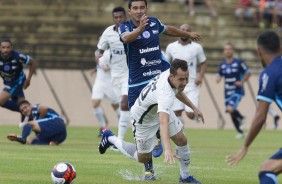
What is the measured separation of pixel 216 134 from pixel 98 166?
12629 millimetres

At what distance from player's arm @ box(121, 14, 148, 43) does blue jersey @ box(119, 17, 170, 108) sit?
30 cm

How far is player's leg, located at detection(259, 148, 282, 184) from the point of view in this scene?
9.57m

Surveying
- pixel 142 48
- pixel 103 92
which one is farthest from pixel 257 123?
pixel 103 92

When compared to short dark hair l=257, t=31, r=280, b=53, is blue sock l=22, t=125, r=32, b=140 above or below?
below

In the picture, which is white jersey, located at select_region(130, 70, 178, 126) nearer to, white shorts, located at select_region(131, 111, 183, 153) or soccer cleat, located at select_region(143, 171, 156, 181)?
white shorts, located at select_region(131, 111, 183, 153)

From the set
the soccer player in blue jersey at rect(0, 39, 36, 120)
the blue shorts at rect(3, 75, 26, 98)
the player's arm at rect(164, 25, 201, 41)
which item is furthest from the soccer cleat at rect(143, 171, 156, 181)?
the blue shorts at rect(3, 75, 26, 98)

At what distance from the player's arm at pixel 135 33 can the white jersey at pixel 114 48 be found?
6.47m

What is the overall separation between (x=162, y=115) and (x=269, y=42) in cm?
242

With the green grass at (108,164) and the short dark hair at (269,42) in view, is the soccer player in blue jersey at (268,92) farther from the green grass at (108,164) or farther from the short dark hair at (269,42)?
the green grass at (108,164)

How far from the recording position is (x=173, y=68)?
12.0m

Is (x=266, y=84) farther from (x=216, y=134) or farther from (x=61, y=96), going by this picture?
(x=61, y=96)

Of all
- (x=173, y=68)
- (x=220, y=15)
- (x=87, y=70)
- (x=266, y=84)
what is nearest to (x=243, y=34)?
(x=220, y=15)

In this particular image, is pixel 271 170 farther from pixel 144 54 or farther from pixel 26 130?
pixel 26 130

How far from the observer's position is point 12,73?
22.9 m
